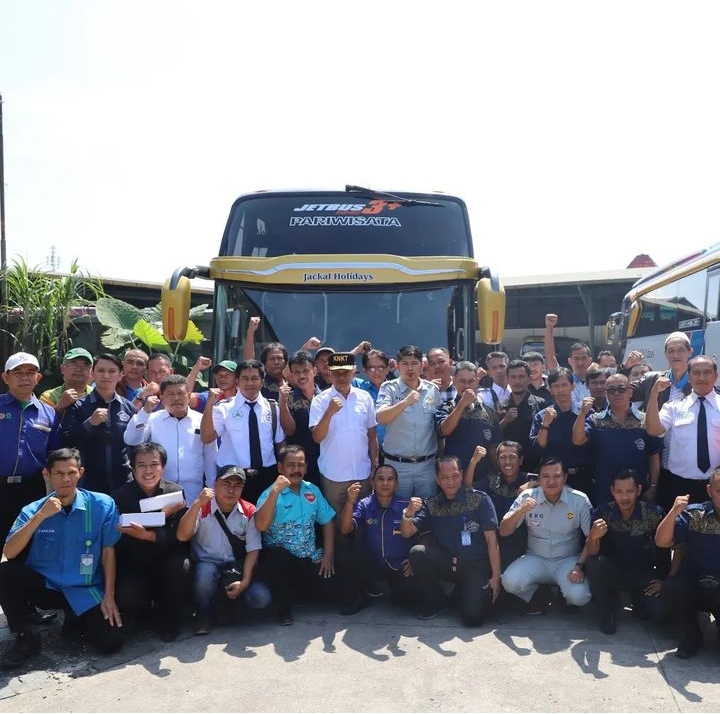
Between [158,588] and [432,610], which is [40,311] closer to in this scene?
[158,588]

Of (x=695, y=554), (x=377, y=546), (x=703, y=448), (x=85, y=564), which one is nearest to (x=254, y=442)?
(x=377, y=546)

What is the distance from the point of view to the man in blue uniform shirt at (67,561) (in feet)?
15.1

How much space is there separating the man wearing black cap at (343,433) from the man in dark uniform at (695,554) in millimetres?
2151

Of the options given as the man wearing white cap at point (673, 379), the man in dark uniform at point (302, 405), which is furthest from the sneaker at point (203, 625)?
the man wearing white cap at point (673, 379)

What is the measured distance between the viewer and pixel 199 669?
4.38 metres

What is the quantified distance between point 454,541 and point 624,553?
117 cm

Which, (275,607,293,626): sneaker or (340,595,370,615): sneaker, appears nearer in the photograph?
(275,607,293,626): sneaker

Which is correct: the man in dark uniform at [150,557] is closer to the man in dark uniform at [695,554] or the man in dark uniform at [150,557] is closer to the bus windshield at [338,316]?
the bus windshield at [338,316]

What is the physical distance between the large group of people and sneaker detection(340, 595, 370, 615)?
0.05ft

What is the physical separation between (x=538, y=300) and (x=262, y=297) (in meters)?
19.2

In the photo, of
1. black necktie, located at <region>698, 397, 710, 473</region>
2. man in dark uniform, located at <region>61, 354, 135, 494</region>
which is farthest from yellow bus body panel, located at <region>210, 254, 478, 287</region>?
black necktie, located at <region>698, 397, 710, 473</region>

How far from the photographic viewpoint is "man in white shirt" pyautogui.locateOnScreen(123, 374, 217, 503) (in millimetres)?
5387

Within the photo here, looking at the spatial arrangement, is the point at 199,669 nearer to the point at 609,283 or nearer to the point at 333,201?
the point at 333,201

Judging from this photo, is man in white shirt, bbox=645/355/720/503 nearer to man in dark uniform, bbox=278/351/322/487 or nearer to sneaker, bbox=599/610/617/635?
sneaker, bbox=599/610/617/635
